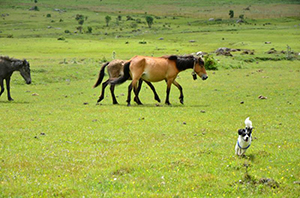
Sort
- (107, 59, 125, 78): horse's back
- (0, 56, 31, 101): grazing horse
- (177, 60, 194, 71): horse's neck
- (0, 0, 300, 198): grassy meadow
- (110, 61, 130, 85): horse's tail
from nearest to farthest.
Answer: (0, 0, 300, 198): grassy meadow < (110, 61, 130, 85): horse's tail < (177, 60, 194, 71): horse's neck < (107, 59, 125, 78): horse's back < (0, 56, 31, 101): grazing horse

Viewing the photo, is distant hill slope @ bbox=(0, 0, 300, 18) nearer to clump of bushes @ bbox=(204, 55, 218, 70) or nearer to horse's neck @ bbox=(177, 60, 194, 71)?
clump of bushes @ bbox=(204, 55, 218, 70)

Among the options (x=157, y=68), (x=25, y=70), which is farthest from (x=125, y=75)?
(x=25, y=70)

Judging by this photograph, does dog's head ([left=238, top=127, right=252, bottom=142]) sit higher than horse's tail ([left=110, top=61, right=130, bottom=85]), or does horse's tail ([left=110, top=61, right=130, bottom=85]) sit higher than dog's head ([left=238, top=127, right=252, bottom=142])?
dog's head ([left=238, top=127, right=252, bottom=142])

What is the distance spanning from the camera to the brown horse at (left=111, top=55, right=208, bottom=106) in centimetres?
1927

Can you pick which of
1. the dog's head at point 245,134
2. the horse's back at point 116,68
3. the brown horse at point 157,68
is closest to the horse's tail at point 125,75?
the brown horse at point 157,68

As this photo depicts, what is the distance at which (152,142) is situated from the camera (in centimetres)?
1166

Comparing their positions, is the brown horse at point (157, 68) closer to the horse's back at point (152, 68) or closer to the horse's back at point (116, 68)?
the horse's back at point (152, 68)

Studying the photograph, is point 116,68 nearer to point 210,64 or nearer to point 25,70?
point 25,70

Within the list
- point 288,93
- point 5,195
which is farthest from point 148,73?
point 5,195

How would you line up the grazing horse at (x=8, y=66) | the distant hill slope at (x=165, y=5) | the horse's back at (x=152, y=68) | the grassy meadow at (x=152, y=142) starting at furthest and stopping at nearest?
the distant hill slope at (x=165, y=5), the grazing horse at (x=8, y=66), the horse's back at (x=152, y=68), the grassy meadow at (x=152, y=142)

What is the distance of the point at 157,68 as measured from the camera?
19.5 m

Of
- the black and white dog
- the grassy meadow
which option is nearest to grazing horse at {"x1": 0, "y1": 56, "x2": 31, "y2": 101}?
the grassy meadow

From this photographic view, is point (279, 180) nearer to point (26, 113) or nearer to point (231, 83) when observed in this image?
point (26, 113)

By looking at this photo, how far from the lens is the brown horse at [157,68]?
19.3 metres
